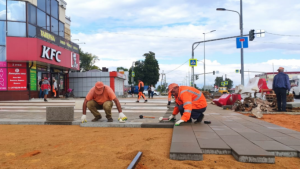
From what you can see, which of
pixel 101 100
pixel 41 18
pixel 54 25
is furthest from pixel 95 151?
pixel 54 25

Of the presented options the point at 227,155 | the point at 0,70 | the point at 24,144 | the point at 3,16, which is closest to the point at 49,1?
the point at 3,16

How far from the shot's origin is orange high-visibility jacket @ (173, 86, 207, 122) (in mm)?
6340

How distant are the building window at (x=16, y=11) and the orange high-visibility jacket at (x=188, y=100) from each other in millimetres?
18815

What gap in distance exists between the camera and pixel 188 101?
20.8ft

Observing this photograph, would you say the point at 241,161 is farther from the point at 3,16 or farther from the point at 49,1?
the point at 49,1

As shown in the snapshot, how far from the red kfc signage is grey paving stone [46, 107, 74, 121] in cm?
1486

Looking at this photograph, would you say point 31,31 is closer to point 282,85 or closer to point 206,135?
point 282,85

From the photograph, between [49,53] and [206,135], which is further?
[49,53]

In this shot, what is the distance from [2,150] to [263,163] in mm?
4351

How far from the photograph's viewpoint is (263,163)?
3.53m

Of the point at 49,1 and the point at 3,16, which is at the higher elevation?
the point at 49,1

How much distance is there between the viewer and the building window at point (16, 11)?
20266 millimetres

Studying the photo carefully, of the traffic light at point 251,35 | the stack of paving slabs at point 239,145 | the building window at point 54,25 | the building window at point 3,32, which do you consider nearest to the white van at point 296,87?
the traffic light at point 251,35

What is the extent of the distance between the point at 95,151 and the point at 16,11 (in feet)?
67.2
